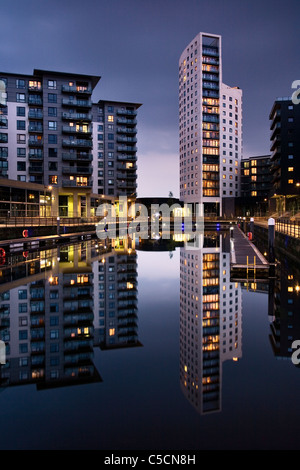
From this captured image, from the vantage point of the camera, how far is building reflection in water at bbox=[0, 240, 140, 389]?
687cm

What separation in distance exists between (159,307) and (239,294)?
3254 mm

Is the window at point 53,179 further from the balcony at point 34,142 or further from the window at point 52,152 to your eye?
the balcony at point 34,142

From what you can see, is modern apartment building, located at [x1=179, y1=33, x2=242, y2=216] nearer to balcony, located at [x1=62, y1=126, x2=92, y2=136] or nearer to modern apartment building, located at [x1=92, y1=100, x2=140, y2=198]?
modern apartment building, located at [x1=92, y1=100, x2=140, y2=198]

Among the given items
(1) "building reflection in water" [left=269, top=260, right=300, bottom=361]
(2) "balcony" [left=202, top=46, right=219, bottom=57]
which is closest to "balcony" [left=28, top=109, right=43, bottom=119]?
(2) "balcony" [left=202, top=46, right=219, bottom=57]

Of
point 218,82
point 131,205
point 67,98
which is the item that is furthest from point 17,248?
point 218,82

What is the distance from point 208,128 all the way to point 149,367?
4439 inches

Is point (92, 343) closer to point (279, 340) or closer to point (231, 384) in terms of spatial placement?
point (231, 384)

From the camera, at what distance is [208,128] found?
113 meters

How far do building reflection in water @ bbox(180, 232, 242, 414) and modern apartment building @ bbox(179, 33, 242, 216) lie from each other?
101 metres

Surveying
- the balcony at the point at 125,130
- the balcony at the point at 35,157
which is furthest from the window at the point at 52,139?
the balcony at the point at 125,130

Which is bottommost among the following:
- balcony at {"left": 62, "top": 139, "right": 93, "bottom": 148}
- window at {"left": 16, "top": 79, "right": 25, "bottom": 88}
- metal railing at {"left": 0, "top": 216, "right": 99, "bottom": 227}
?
metal railing at {"left": 0, "top": 216, "right": 99, "bottom": 227}

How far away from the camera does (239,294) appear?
13312mm

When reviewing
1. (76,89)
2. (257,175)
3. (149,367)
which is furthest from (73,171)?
(257,175)

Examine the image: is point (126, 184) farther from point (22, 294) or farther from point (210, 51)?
point (22, 294)
